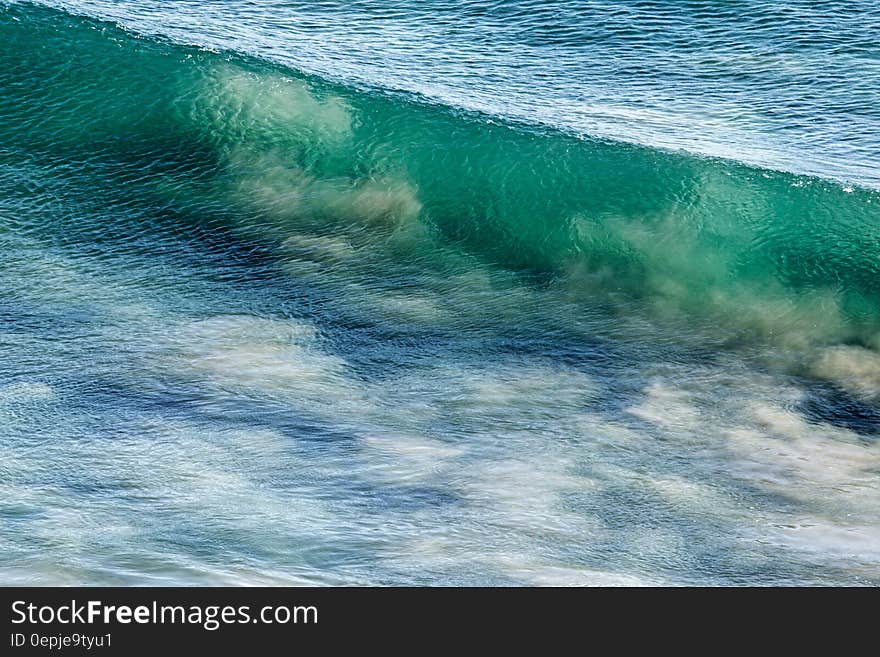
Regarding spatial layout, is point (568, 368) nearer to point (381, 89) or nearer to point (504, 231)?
point (504, 231)

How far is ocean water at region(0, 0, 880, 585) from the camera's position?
14.3 metres

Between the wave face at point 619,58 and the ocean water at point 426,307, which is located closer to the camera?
the ocean water at point 426,307

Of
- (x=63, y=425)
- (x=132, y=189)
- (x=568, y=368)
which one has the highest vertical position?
(x=132, y=189)

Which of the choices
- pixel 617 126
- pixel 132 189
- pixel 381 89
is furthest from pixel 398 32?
pixel 132 189

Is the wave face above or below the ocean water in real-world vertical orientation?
above

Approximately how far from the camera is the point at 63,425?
53.8 ft

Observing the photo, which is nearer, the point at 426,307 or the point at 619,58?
the point at 426,307

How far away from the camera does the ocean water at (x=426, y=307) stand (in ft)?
47.0

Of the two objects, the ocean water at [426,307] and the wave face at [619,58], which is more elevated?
the wave face at [619,58]

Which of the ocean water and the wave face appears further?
the wave face

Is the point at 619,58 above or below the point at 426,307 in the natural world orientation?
above

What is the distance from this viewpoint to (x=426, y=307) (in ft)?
68.4

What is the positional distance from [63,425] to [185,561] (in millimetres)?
4346

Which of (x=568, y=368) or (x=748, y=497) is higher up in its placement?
(x=568, y=368)
